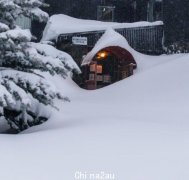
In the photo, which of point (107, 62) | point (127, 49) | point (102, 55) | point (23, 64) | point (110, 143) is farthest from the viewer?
point (107, 62)

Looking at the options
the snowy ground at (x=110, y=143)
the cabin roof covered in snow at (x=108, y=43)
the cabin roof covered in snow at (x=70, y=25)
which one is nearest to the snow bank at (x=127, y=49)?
the cabin roof covered in snow at (x=108, y=43)

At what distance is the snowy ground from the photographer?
717cm

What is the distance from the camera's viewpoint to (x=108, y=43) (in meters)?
19.8

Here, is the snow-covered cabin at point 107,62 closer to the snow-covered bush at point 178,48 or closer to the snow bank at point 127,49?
the snow bank at point 127,49

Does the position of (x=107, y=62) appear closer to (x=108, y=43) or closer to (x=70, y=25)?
(x=108, y=43)

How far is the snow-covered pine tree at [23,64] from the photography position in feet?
32.2

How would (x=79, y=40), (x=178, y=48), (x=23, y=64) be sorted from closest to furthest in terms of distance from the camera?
(x=23, y=64), (x=79, y=40), (x=178, y=48)

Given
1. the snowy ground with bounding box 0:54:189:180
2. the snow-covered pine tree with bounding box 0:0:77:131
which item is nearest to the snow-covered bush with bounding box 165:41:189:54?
the snowy ground with bounding box 0:54:189:180

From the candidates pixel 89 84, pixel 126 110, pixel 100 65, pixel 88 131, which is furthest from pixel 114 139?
pixel 100 65

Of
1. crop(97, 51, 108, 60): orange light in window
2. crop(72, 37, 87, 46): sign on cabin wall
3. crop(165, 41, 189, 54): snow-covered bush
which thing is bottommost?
crop(97, 51, 108, 60): orange light in window

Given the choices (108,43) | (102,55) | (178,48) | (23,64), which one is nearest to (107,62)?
(102,55)

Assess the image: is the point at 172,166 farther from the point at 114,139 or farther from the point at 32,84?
the point at 32,84

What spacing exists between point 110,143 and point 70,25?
1462cm

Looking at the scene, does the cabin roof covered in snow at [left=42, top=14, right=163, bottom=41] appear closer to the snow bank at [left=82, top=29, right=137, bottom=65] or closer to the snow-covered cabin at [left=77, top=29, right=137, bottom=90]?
the snow bank at [left=82, top=29, right=137, bottom=65]
